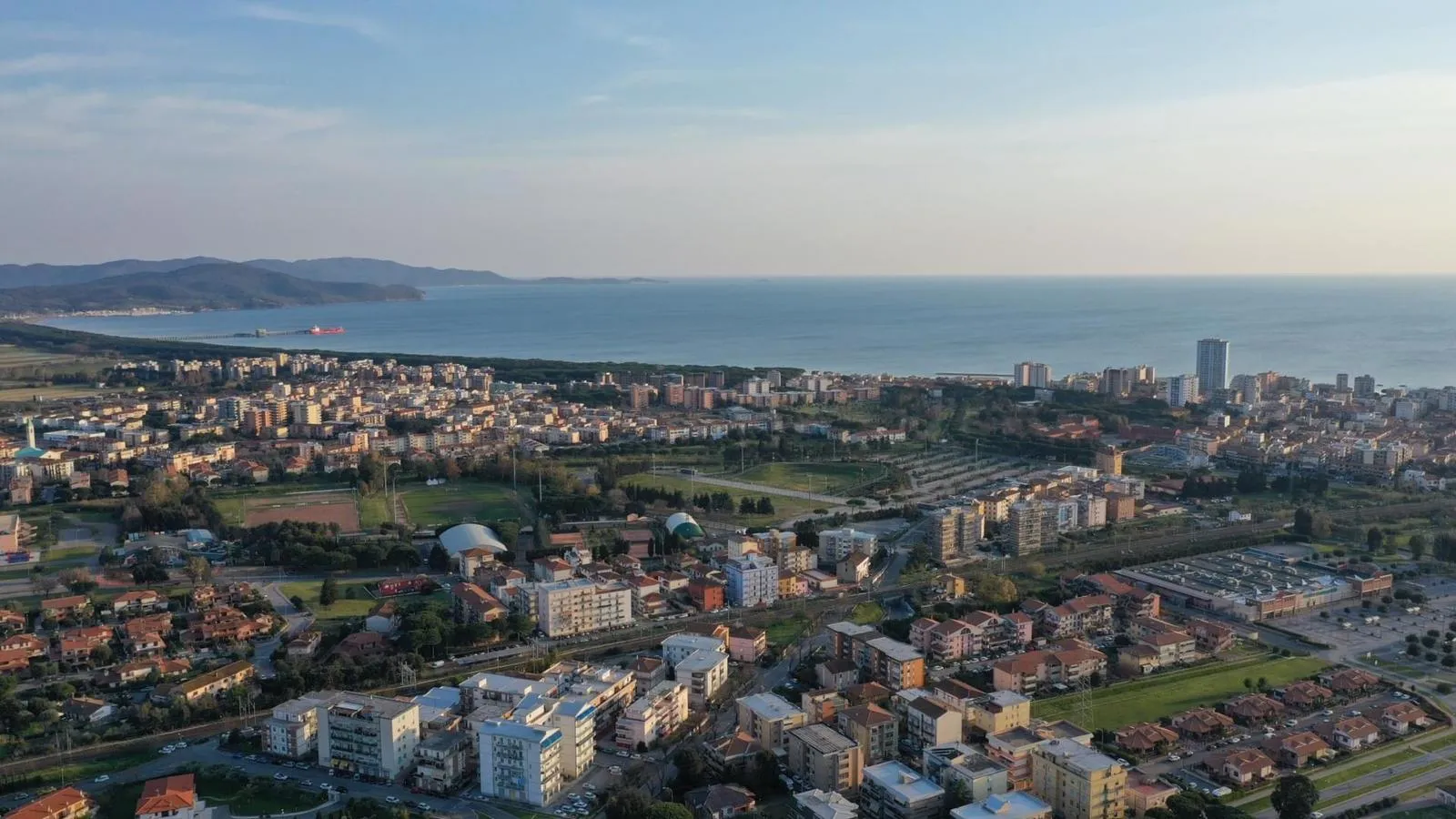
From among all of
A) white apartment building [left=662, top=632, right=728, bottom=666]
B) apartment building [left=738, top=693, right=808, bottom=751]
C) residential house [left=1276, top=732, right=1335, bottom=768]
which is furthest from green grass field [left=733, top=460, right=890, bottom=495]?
residential house [left=1276, top=732, right=1335, bottom=768]

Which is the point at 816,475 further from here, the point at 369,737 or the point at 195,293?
the point at 195,293

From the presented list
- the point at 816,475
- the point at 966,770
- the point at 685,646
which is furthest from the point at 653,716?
the point at 816,475

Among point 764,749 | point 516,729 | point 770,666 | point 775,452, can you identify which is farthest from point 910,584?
point 775,452

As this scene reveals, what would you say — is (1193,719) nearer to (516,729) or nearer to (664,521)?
(516,729)

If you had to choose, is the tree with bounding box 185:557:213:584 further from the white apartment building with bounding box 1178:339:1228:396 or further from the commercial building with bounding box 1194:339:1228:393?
the white apartment building with bounding box 1178:339:1228:396

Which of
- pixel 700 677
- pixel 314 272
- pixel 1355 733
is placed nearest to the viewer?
pixel 1355 733

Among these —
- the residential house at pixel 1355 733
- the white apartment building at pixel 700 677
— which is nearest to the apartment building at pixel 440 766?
the white apartment building at pixel 700 677
